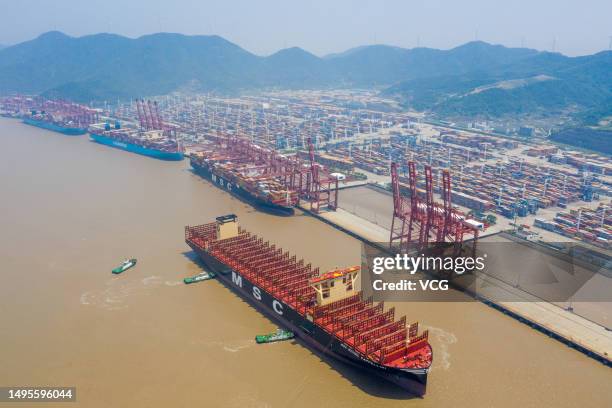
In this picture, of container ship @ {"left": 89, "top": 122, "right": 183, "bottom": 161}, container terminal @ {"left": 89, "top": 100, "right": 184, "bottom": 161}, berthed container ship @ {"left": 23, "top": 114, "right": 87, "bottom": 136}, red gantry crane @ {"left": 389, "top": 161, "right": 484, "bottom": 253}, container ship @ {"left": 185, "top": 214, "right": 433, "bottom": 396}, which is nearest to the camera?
container ship @ {"left": 185, "top": 214, "right": 433, "bottom": 396}

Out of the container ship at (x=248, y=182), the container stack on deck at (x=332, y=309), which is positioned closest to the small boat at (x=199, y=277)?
the container stack on deck at (x=332, y=309)

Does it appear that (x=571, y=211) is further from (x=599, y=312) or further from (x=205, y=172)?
(x=205, y=172)

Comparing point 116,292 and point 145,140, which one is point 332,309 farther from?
point 145,140

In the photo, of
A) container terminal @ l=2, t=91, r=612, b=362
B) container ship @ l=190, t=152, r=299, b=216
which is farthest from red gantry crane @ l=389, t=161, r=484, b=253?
container ship @ l=190, t=152, r=299, b=216

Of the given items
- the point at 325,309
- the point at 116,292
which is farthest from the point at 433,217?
the point at 116,292

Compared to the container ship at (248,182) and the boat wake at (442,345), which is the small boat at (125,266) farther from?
the boat wake at (442,345)

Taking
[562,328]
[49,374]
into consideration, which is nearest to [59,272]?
[49,374]

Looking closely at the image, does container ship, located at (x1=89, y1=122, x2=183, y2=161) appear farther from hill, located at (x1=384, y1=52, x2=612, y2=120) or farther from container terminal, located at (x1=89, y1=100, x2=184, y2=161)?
hill, located at (x1=384, y1=52, x2=612, y2=120)
